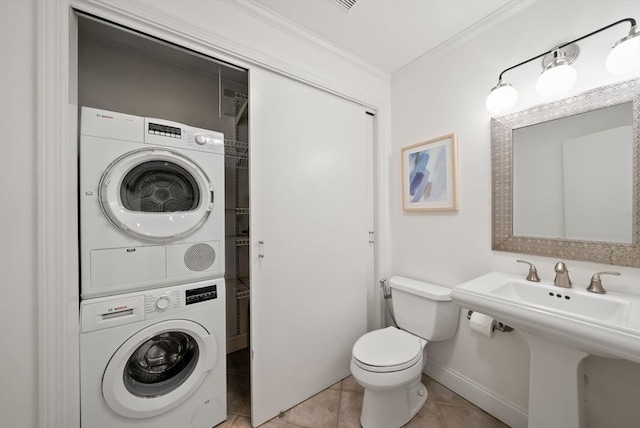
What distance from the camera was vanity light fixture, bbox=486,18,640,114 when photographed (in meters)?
0.91

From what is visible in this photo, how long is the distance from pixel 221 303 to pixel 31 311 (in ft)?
2.34

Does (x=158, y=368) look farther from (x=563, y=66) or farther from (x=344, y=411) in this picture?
(x=563, y=66)

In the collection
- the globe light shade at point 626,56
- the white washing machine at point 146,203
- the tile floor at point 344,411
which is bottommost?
the tile floor at point 344,411

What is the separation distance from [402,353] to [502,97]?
5.12ft

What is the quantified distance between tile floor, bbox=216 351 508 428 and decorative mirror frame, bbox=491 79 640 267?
1048 mm

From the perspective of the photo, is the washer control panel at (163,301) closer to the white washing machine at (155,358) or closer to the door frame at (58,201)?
the white washing machine at (155,358)

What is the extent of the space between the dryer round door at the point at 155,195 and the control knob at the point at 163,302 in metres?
0.29

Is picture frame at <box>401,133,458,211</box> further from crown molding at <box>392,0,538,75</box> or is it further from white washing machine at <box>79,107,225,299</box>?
white washing machine at <box>79,107,225,299</box>

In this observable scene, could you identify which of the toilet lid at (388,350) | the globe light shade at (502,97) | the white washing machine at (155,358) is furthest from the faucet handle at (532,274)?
the white washing machine at (155,358)

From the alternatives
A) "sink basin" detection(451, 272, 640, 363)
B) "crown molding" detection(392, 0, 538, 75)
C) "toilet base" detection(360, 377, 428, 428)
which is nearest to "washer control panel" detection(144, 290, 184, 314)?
"toilet base" detection(360, 377, 428, 428)

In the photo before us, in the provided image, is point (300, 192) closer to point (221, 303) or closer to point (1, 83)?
point (221, 303)

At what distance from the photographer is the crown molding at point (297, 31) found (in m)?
1.33

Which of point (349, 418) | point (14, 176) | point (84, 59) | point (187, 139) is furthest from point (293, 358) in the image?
point (84, 59)

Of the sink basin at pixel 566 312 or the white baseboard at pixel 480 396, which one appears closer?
the sink basin at pixel 566 312
